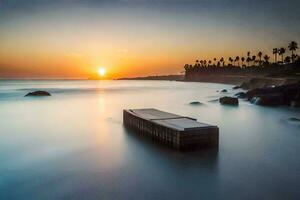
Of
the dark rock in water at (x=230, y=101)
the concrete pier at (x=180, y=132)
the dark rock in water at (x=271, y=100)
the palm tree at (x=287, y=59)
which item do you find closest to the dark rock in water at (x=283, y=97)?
the dark rock in water at (x=271, y=100)

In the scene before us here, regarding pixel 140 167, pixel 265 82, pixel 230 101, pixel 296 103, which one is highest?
pixel 265 82

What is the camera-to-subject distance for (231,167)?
1706cm

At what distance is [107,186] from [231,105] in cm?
4010

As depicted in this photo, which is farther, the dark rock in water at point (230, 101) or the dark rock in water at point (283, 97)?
the dark rock in water at point (230, 101)

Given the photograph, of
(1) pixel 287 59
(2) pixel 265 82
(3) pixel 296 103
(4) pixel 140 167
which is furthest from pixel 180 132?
(1) pixel 287 59

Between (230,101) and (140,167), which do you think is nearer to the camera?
(140,167)

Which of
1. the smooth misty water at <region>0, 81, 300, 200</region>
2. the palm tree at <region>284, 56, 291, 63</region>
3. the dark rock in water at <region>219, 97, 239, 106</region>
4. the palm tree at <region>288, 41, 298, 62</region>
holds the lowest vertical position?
the smooth misty water at <region>0, 81, 300, 200</region>

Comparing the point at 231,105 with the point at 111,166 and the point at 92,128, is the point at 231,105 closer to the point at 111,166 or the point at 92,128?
the point at 92,128

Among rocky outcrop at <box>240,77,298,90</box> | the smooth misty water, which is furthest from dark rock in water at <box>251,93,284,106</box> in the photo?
rocky outcrop at <box>240,77,298,90</box>

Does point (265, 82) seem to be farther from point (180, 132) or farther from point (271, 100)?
point (180, 132)

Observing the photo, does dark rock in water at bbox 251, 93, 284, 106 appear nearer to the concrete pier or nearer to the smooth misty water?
the smooth misty water

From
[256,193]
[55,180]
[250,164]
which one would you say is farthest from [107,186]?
Result: [250,164]

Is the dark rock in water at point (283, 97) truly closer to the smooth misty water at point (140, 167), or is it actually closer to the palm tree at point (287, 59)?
the smooth misty water at point (140, 167)

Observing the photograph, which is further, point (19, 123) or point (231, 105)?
point (231, 105)
